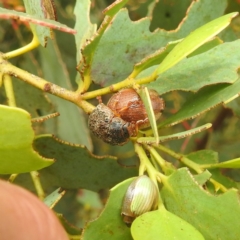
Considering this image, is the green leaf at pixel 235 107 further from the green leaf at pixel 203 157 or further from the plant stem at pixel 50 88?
the plant stem at pixel 50 88

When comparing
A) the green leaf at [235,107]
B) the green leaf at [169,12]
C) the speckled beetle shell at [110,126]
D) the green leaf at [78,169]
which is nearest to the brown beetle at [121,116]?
the speckled beetle shell at [110,126]

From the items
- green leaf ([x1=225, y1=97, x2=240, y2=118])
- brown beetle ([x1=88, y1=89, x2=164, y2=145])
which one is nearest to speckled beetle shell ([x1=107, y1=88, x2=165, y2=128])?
brown beetle ([x1=88, y1=89, x2=164, y2=145])

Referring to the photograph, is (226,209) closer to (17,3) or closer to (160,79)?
(160,79)

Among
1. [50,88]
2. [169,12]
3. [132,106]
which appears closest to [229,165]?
[132,106]

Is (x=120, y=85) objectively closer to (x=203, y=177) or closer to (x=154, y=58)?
(x=154, y=58)

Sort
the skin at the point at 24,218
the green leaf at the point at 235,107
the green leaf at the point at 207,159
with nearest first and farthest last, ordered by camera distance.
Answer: the skin at the point at 24,218
the green leaf at the point at 207,159
the green leaf at the point at 235,107

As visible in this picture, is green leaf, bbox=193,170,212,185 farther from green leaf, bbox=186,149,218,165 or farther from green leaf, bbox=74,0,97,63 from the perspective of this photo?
green leaf, bbox=74,0,97,63

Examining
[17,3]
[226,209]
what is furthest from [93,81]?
[17,3]
